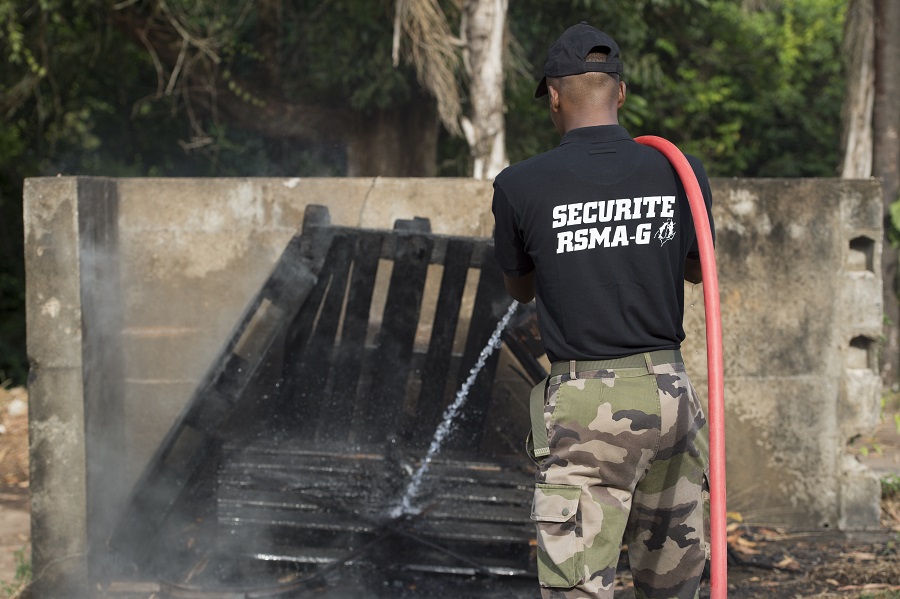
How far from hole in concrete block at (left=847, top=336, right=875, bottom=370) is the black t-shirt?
9.56 feet

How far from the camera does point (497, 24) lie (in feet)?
25.6

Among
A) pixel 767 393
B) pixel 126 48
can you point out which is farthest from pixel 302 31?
pixel 767 393

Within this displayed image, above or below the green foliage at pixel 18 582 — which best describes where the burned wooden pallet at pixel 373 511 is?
above

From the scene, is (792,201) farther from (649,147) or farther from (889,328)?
(889,328)

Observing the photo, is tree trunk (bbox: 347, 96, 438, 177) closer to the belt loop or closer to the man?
the man

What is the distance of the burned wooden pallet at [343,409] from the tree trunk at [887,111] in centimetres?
595

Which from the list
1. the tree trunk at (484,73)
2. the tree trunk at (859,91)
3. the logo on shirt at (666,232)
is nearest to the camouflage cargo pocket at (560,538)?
the logo on shirt at (666,232)

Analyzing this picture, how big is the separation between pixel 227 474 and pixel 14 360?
9.22 metres

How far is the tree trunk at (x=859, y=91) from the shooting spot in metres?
9.62

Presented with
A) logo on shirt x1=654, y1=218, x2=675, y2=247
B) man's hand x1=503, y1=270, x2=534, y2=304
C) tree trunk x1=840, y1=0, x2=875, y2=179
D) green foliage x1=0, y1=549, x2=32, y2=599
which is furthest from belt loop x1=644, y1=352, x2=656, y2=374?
tree trunk x1=840, y1=0, x2=875, y2=179

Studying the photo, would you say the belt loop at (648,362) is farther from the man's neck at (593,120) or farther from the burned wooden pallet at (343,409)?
the burned wooden pallet at (343,409)

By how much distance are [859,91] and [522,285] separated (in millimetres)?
8087

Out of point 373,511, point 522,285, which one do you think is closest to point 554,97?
point 522,285

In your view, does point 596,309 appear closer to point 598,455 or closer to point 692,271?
point 598,455
